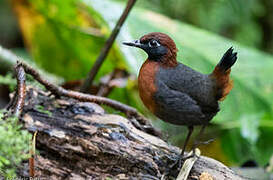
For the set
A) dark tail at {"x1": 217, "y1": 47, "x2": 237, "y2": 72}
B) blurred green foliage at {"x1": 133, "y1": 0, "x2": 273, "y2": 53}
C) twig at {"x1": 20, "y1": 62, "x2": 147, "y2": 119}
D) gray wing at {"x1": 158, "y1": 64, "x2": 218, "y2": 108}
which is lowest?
twig at {"x1": 20, "y1": 62, "x2": 147, "y2": 119}

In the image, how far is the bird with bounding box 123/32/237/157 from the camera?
2291mm

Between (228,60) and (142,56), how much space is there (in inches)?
66.3

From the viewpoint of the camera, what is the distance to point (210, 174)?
2.21m

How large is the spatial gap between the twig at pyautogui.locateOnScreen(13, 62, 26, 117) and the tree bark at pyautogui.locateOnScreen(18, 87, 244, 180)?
0.25 m

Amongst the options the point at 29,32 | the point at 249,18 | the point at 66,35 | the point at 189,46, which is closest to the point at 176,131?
the point at 189,46

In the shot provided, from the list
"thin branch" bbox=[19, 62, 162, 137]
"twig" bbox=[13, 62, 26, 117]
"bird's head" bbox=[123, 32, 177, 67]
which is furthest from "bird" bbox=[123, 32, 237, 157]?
"twig" bbox=[13, 62, 26, 117]

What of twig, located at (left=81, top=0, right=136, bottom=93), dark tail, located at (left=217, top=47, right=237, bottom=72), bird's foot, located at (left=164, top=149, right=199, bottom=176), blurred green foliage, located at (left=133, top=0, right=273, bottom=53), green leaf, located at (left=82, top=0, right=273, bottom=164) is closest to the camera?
bird's foot, located at (left=164, top=149, right=199, bottom=176)

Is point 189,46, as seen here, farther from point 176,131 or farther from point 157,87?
point 157,87

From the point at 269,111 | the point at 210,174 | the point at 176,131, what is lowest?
the point at 210,174

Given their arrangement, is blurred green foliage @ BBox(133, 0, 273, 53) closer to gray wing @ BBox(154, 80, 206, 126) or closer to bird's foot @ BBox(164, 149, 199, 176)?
gray wing @ BBox(154, 80, 206, 126)

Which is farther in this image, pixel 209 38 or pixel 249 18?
pixel 249 18

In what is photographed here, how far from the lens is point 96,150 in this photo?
2.26 meters

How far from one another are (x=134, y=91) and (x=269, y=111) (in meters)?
1.45

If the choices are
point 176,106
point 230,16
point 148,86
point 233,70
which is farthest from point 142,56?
point 230,16
